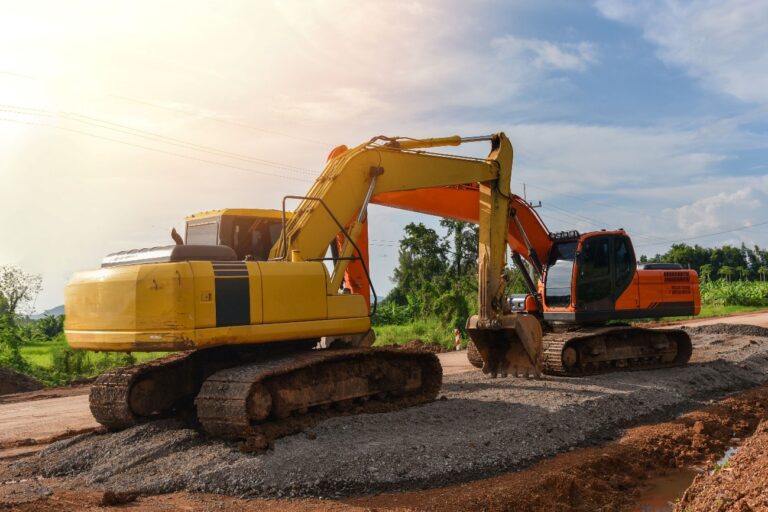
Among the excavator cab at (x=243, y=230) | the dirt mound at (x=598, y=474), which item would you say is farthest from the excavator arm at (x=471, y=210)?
the dirt mound at (x=598, y=474)

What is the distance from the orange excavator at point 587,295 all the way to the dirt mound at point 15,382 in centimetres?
1109

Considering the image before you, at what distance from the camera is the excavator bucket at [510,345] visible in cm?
1177

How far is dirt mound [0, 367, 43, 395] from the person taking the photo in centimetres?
1725

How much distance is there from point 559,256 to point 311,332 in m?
6.84

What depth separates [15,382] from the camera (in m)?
17.5

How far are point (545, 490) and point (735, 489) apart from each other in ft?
5.64

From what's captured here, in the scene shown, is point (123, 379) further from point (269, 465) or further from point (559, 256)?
point (559, 256)

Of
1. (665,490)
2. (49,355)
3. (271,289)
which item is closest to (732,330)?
(665,490)

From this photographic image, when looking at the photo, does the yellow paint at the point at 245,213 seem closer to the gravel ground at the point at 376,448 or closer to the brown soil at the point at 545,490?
the gravel ground at the point at 376,448

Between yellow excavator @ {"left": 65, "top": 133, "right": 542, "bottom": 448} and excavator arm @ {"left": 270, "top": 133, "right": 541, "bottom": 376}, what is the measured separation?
25 mm

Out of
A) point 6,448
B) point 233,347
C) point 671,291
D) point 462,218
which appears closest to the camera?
point 233,347

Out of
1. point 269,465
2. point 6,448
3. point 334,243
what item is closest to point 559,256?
point 334,243

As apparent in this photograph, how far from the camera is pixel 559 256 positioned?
45.8 feet

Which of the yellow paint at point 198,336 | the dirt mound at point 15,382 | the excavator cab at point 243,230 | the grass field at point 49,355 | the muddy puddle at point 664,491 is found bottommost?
the muddy puddle at point 664,491
